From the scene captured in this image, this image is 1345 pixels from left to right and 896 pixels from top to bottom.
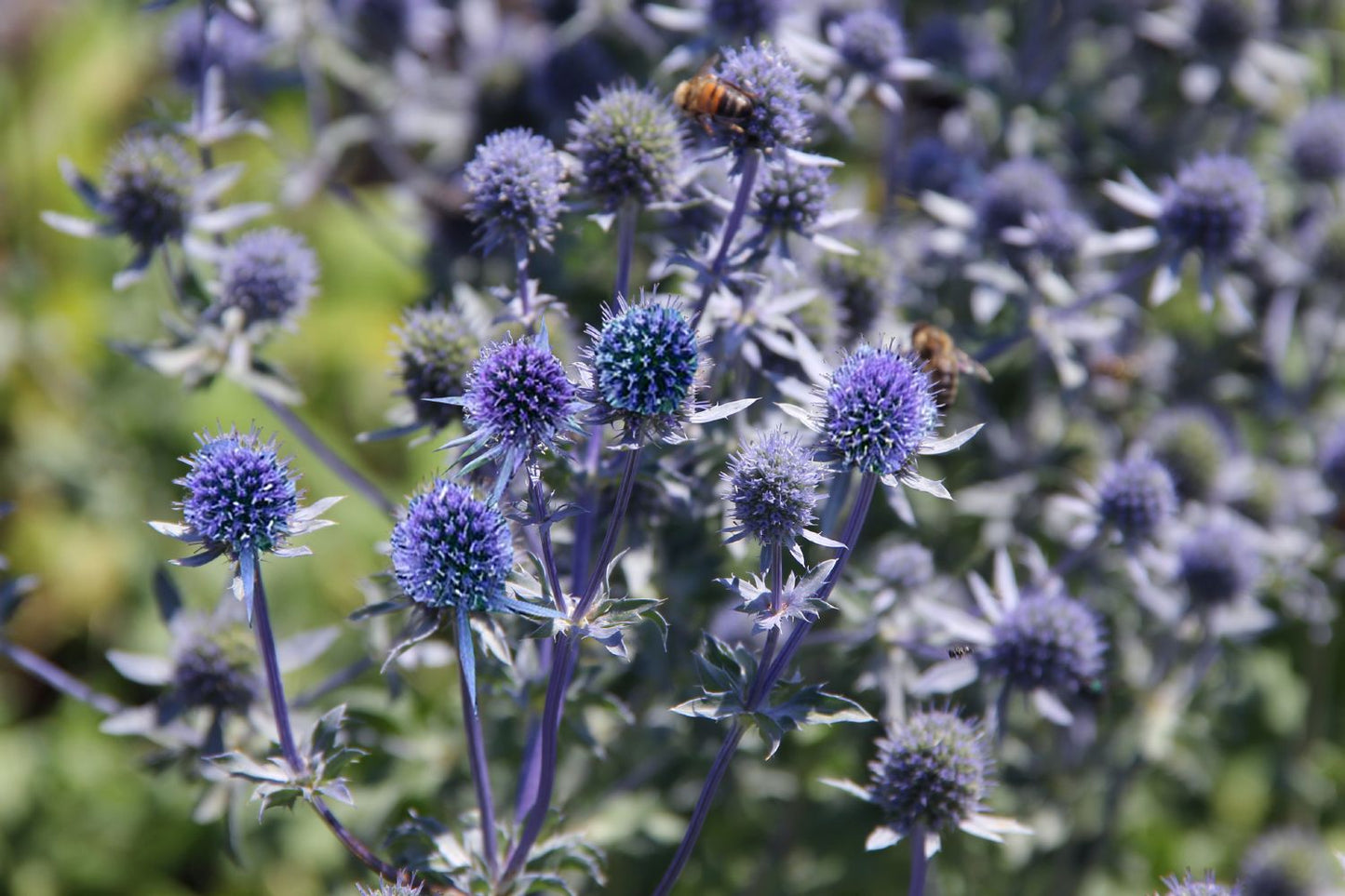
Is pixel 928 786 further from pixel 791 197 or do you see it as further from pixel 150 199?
pixel 150 199

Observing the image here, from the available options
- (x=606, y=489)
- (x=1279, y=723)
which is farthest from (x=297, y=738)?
(x=1279, y=723)

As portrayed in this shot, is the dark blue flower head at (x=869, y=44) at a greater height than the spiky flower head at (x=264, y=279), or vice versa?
the dark blue flower head at (x=869, y=44)

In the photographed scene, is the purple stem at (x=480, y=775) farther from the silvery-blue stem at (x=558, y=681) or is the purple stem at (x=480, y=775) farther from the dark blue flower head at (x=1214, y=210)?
the dark blue flower head at (x=1214, y=210)

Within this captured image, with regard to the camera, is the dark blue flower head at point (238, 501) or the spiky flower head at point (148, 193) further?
the spiky flower head at point (148, 193)

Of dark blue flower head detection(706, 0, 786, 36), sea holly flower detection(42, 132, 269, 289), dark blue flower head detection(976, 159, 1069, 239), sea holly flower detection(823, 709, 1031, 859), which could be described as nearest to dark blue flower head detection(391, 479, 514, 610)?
sea holly flower detection(823, 709, 1031, 859)

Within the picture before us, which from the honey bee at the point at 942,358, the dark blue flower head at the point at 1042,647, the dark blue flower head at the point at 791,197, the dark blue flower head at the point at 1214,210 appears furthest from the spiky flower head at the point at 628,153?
the dark blue flower head at the point at 1214,210
